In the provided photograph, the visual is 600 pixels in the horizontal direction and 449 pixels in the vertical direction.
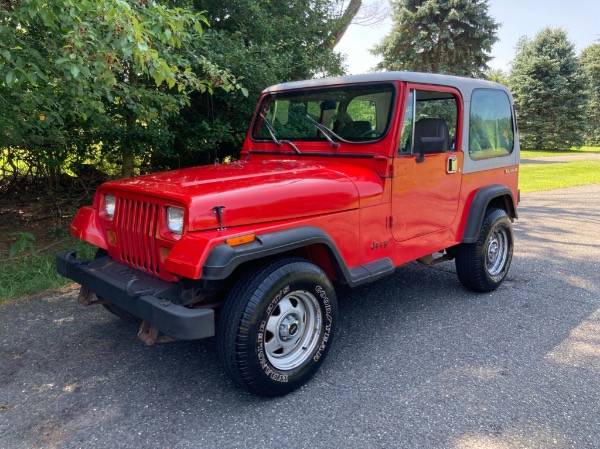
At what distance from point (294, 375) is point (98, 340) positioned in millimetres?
1643

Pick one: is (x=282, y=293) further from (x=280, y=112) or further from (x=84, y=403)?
(x=280, y=112)

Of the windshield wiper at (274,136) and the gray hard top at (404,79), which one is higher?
the gray hard top at (404,79)

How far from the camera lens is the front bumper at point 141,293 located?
240cm

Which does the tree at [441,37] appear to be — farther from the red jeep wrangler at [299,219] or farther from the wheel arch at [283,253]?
the wheel arch at [283,253]

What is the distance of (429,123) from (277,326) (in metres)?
2.11

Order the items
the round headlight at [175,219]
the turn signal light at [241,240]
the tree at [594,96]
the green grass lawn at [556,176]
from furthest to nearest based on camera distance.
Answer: the tree at [594,96] → the green grass lawn at [556,176] → the round headlight at [175,219] → the turn signal light at [241,240]

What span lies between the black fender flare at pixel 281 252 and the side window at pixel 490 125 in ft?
5.41

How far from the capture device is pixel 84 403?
274cm

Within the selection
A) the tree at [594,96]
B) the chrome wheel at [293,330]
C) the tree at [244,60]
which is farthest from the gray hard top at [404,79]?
the tree at [594,96]

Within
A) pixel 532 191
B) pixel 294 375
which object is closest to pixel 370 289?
pixel 294 375

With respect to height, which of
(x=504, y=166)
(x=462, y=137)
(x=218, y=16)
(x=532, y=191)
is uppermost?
(x=218, y=16)

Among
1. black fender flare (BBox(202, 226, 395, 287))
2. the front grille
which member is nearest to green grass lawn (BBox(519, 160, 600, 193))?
black fender flare (BBox(202, 226, 395, 287))

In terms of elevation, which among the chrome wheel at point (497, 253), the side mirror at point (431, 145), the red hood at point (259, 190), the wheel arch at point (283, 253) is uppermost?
the side mirror at point (431, 145)

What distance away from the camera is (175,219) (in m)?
2.66
